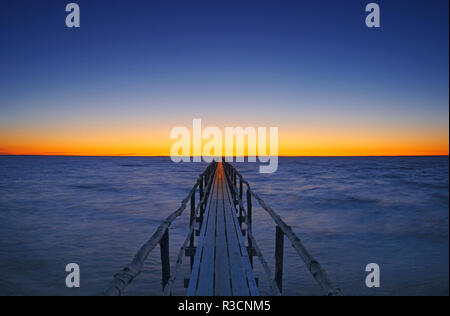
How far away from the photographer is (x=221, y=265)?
171 inches

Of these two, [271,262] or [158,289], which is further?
[271,262]

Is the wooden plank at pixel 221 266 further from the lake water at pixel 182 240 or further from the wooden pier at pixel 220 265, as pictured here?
the lake water at pixel 182 240

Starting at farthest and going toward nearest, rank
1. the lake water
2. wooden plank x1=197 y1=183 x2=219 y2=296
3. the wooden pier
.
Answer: the lake water < wooden plank x1=197 y1=183 x2=219 y2=296 < the wooden pier

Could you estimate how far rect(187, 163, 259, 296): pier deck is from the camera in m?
3.62

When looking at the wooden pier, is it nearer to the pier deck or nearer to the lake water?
the pier deck

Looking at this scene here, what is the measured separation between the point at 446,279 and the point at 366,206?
13086 mm

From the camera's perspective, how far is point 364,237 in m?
11.7

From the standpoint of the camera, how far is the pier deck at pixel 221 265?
3621 millimetres

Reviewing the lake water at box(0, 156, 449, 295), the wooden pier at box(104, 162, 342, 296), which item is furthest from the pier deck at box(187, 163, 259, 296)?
the lake water at box(0, 156, 449, 295)

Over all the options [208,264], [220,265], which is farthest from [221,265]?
[208,264]

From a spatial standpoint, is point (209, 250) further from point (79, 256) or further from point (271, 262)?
point (79, 256)

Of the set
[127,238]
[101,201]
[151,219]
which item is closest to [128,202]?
[101,201]

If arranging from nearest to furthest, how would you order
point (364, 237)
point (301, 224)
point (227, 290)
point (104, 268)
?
point (227, 290)
point (104, 268)
point (364, 237)
point (301, 224)

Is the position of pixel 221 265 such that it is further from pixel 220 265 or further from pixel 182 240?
pixel 182 240
